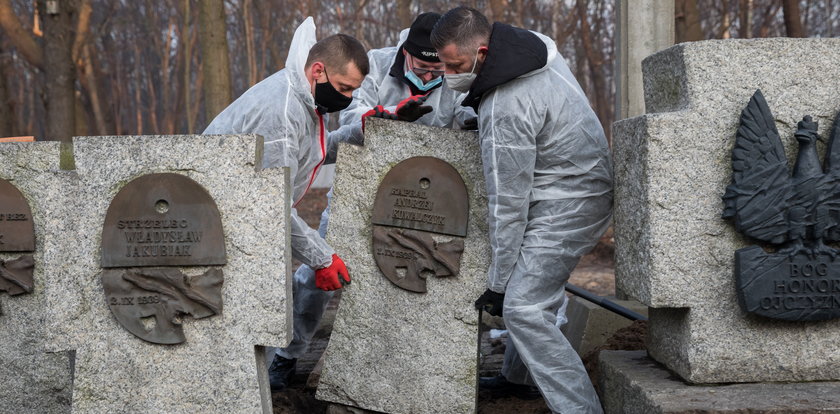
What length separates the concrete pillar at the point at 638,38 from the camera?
5.87 m

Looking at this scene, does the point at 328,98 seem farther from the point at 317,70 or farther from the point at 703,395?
the point at 703,395

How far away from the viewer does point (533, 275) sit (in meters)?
3.78

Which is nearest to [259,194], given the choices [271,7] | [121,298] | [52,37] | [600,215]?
[121,298]

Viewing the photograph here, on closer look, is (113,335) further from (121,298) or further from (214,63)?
(214,63)

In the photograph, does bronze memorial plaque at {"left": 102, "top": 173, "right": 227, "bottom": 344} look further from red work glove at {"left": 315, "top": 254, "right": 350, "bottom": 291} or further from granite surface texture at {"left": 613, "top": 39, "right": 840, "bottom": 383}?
granite surface texture at {"left": 613, "top": 39, "right": 840, "bottom": 383}

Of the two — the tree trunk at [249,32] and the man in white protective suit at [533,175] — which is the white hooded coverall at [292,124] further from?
the tree trunk at [249,32]

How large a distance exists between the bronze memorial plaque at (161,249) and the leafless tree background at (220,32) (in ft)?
2.82

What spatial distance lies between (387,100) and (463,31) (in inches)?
52.2

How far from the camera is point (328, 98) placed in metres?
4.24

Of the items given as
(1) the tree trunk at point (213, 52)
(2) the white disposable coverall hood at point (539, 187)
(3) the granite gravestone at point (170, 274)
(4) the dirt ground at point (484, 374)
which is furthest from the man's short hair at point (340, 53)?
(1) the tree trunk at point (213, 52)

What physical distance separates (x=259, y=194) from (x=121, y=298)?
27.5 inches

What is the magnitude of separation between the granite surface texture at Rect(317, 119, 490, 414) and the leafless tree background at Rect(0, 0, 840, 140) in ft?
2.04

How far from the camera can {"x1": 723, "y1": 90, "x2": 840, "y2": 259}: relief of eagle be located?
326cm

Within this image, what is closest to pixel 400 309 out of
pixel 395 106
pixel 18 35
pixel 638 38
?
pixel 395 106
